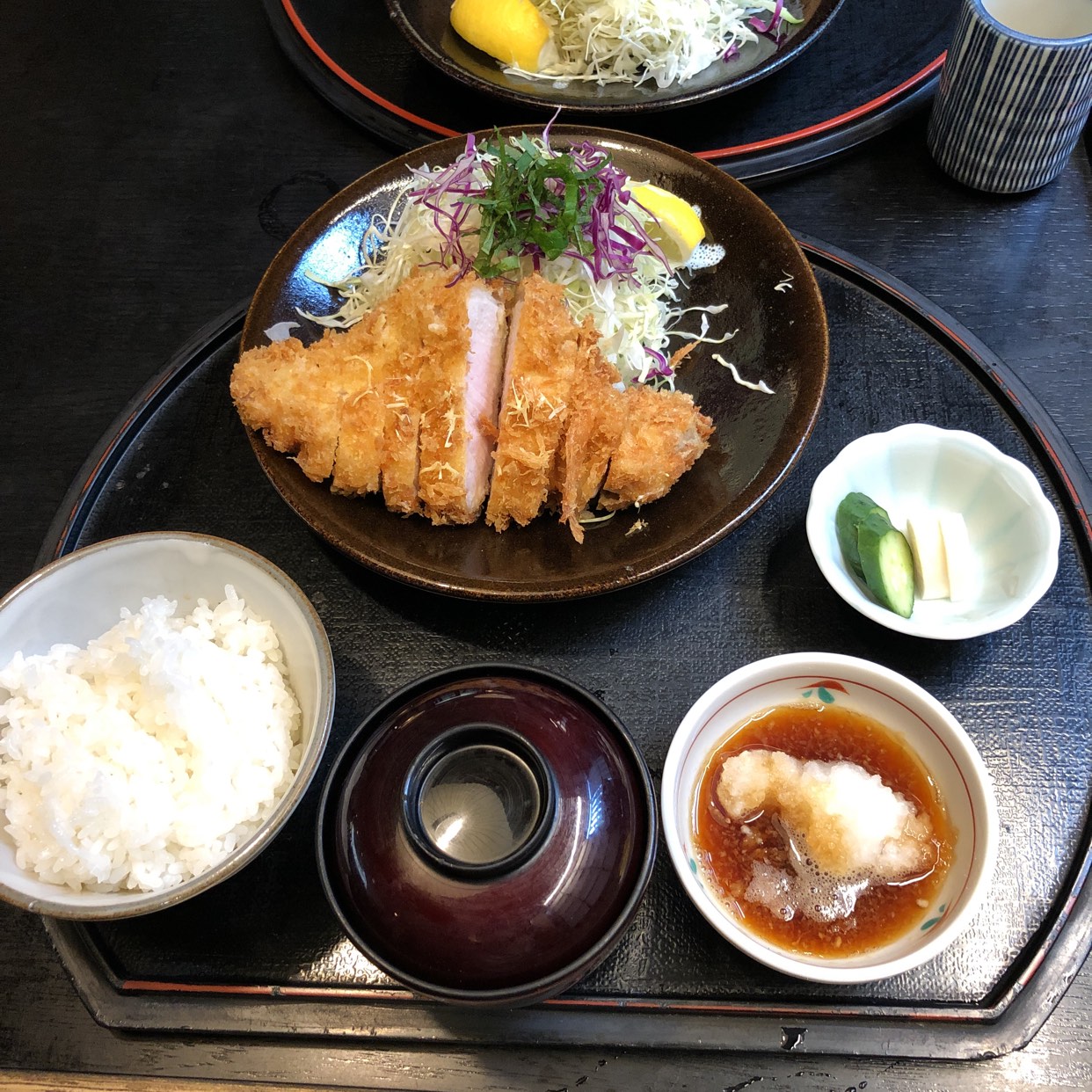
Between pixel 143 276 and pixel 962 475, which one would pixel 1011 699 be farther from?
pixel 143 276

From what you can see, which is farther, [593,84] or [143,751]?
[593,84]

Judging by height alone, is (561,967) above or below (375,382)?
below

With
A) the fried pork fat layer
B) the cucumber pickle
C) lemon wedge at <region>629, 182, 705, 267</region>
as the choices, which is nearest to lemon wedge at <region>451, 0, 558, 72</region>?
lemon wedge at <region>629, 182, 705, 267</region>

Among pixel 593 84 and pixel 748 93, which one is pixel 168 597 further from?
pixel 748 93

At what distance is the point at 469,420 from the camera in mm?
1804

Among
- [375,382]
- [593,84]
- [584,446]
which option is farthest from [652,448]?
[593,84]

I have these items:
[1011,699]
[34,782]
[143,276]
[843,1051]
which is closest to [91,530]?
[34,782]

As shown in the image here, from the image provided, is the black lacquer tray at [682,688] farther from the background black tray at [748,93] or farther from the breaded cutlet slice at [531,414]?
the background black tray at [748,93]

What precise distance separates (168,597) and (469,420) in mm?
692

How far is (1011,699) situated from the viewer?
1606mm

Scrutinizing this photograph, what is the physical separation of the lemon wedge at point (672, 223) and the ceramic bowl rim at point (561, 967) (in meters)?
1.20

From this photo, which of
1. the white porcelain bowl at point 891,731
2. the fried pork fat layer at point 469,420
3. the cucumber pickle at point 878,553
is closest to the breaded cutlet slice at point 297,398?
the fried pork fat layer at point 469,420

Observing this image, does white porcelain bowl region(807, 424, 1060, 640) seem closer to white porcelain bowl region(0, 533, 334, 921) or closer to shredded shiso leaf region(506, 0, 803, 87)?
white porcelain bowl region(0, 533, 334, 921)

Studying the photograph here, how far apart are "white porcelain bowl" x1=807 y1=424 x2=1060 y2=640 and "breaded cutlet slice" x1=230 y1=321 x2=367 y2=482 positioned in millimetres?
1000
